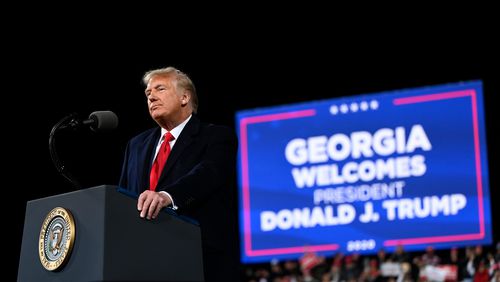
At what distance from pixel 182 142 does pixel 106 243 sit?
18.4 inches

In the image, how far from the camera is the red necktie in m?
1.91

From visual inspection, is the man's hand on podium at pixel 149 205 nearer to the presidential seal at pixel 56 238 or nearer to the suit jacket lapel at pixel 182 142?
the presidential seal at pixel 56 238

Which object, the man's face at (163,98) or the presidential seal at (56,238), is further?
the man's face at (163,98)

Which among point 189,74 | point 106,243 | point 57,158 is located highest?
point 189,74

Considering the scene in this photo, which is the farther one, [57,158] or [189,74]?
[189,74]

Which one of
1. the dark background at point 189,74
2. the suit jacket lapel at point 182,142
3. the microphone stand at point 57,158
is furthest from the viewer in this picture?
the dark background at point 189,74

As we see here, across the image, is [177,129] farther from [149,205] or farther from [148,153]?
[149,205]

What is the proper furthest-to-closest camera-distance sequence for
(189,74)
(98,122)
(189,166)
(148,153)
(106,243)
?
(189,74) → (148,153) → (189,166) → (98,122) → (106,243)

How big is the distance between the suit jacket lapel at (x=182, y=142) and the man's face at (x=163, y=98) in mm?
45

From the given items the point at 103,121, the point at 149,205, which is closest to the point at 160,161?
the point at 103,121

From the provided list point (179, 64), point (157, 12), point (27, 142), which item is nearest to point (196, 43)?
point (179, 64)

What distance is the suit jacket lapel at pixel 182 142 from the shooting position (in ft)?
6.23

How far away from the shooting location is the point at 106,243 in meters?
1.52

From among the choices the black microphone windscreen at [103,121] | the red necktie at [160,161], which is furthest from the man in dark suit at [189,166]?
the black microphone windscreen at [103,121]
